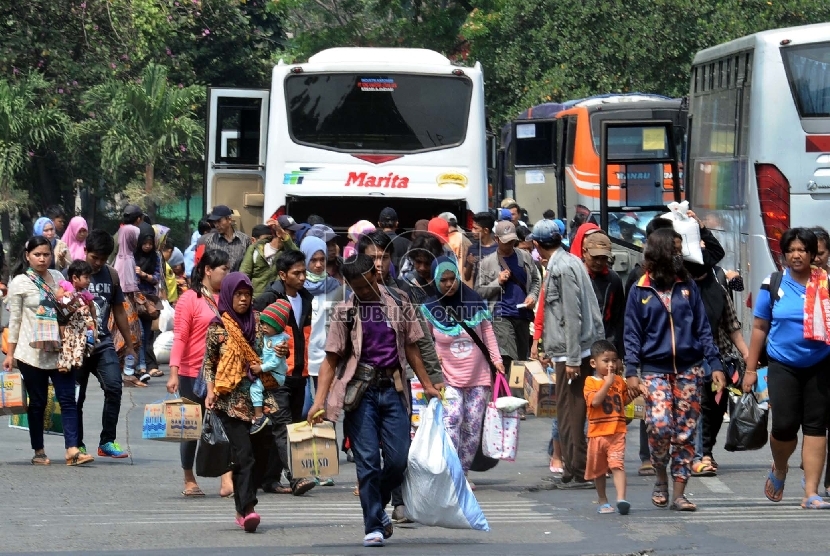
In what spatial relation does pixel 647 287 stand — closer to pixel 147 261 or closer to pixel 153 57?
pixel 147 261

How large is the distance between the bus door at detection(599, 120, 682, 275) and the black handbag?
41.0 feet

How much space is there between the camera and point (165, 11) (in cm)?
2953

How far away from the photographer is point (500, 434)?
999 cm

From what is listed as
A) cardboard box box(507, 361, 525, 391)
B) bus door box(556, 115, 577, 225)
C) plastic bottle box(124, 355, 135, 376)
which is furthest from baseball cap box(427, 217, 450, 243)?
bus door box(556, 115, 577, 225)

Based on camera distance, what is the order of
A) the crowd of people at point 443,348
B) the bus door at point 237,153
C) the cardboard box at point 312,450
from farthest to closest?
the bus door at point 237,153 < the cardboard box at point 312,450 < the crowd of people at point 443,348

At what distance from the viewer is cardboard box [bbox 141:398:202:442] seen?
377 inches

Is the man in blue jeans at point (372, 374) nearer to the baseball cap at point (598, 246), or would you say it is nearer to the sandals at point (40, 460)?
the baseball cap at point (598, 246)

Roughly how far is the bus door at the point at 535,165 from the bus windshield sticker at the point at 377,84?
10.6 m

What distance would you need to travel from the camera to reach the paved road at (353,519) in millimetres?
7945

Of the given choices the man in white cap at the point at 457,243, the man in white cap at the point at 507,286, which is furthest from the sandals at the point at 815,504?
the man in white cap at the point at 457,243

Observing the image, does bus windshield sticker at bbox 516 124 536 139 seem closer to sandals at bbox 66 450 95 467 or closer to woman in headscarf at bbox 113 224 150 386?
woman in headscarf at bbox 113 224 150 386

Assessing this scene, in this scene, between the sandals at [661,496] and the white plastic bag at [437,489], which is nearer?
the white plastic bag at [437,489]

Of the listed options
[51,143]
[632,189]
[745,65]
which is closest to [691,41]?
[632,189]

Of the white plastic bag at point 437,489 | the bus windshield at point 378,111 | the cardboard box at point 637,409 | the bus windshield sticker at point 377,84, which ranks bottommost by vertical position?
the white plastic bag at point 437,489
